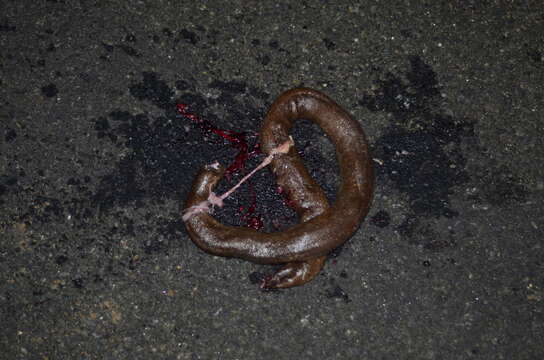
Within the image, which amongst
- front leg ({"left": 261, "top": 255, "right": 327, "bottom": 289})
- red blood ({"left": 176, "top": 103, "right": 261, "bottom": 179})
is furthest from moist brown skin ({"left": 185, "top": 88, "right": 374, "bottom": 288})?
red blood ({"left": 176, "top": 103, "right": 261, "bottom": 179})

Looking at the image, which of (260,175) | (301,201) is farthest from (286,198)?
(260,175)

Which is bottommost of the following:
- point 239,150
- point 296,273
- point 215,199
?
point 296,273

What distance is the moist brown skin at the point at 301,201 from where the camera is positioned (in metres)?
3.27

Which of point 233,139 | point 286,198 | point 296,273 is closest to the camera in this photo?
point 296,273

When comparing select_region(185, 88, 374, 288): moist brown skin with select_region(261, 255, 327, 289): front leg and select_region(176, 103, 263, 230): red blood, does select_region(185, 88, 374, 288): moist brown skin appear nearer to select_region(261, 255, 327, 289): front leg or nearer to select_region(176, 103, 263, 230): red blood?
select_region(261, 255, 327, 289): front leg

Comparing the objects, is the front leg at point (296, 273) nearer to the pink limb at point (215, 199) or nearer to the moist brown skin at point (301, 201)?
the moist brown skin at point (301, 201)

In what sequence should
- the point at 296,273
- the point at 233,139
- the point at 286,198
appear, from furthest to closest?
1. the point at 233,139
2. the point at 286,198
3. the point at 296,273

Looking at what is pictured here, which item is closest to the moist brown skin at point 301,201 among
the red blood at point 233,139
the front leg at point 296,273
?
the front leg at point 296,273

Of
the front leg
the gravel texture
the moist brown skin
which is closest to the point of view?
the moist brown skin

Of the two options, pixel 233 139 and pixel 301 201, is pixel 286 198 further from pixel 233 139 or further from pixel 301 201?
pixel 233 139

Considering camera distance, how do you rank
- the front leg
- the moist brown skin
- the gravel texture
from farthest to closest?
the gravel texture
the front leg
the moist brown skin

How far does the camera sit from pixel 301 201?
339 centimetres

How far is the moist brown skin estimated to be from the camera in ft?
10.7

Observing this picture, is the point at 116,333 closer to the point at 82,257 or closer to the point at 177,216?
the point at 82,257
